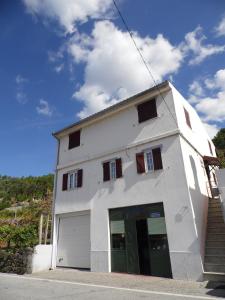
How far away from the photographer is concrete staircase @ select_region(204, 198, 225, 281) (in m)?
9.29

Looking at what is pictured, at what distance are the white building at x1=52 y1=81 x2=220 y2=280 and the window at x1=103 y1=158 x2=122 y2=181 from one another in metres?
0.06

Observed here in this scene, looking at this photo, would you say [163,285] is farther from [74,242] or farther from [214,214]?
[74,242]

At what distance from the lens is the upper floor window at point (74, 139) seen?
661 inches

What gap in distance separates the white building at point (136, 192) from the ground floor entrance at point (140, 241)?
0.12 feet

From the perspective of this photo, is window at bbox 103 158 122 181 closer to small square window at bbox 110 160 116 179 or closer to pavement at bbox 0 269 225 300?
small square window at bbox 110 160 116 179

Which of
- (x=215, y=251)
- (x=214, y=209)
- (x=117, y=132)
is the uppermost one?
(x=117, y=132)

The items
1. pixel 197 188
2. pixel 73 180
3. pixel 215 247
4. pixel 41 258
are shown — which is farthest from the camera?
pixel 73 180

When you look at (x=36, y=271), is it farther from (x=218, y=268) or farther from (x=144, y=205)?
(x=218, y=268)

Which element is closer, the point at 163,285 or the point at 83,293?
the point at 83,293

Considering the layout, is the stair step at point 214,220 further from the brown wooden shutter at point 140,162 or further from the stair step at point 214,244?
the brown wooden shutter at point 140,162

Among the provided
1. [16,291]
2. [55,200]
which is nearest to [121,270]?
[16,291]

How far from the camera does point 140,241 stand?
1179 cm

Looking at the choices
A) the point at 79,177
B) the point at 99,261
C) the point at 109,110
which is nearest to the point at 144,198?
the point at 99,261

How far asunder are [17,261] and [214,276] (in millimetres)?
10613
